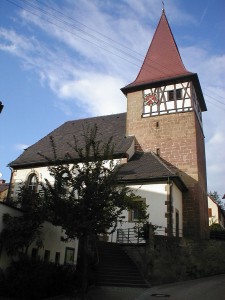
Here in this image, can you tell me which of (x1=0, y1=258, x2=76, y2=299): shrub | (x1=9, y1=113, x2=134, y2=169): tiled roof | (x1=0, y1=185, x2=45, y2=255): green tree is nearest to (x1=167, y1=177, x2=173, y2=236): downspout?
(x1=9, y1=113, x2=134, y2=169): tiled roof

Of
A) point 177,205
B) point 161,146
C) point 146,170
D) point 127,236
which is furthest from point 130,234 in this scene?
point 161,146

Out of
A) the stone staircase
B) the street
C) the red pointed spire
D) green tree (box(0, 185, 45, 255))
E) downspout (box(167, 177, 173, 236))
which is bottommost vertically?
the street

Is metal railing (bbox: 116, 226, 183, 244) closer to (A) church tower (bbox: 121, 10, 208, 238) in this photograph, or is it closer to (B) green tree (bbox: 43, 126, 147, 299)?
(A) church tower (bbox: 121, 10, 208, 238)

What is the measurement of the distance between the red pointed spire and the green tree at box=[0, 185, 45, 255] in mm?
17028

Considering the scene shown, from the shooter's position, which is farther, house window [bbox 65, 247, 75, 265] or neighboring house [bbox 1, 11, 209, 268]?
neighboring house [bbox 1, 11, 209, 268]

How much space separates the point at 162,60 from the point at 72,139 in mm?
9789

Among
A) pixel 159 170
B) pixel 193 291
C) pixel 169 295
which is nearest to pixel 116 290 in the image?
pixel 169 295

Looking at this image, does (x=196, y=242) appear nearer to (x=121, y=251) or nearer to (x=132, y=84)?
(x=121, y=251)

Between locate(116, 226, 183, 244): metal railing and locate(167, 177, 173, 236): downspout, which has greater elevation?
locate(167, 177, 173, 236): downspout

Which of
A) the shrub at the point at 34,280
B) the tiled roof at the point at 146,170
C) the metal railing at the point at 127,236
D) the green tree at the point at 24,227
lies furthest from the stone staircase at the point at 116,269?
the tiled roof at the point at 146,170

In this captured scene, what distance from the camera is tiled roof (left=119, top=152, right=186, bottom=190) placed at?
1991 cm

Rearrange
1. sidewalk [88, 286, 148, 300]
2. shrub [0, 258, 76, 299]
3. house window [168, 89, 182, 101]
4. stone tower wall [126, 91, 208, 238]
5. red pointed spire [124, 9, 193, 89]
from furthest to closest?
1. red pointed spire [124, 9, 193, 89]
2. house window [168, 89, 182, 101]
3. stone tower wall [126, 91, 208, 238]
4. sidewalk [88, 286, 148, 300]
5. shrub [0, 258, 76, 299]

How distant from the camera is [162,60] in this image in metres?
28.1

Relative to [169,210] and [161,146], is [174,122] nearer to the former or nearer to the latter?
[161,146]
